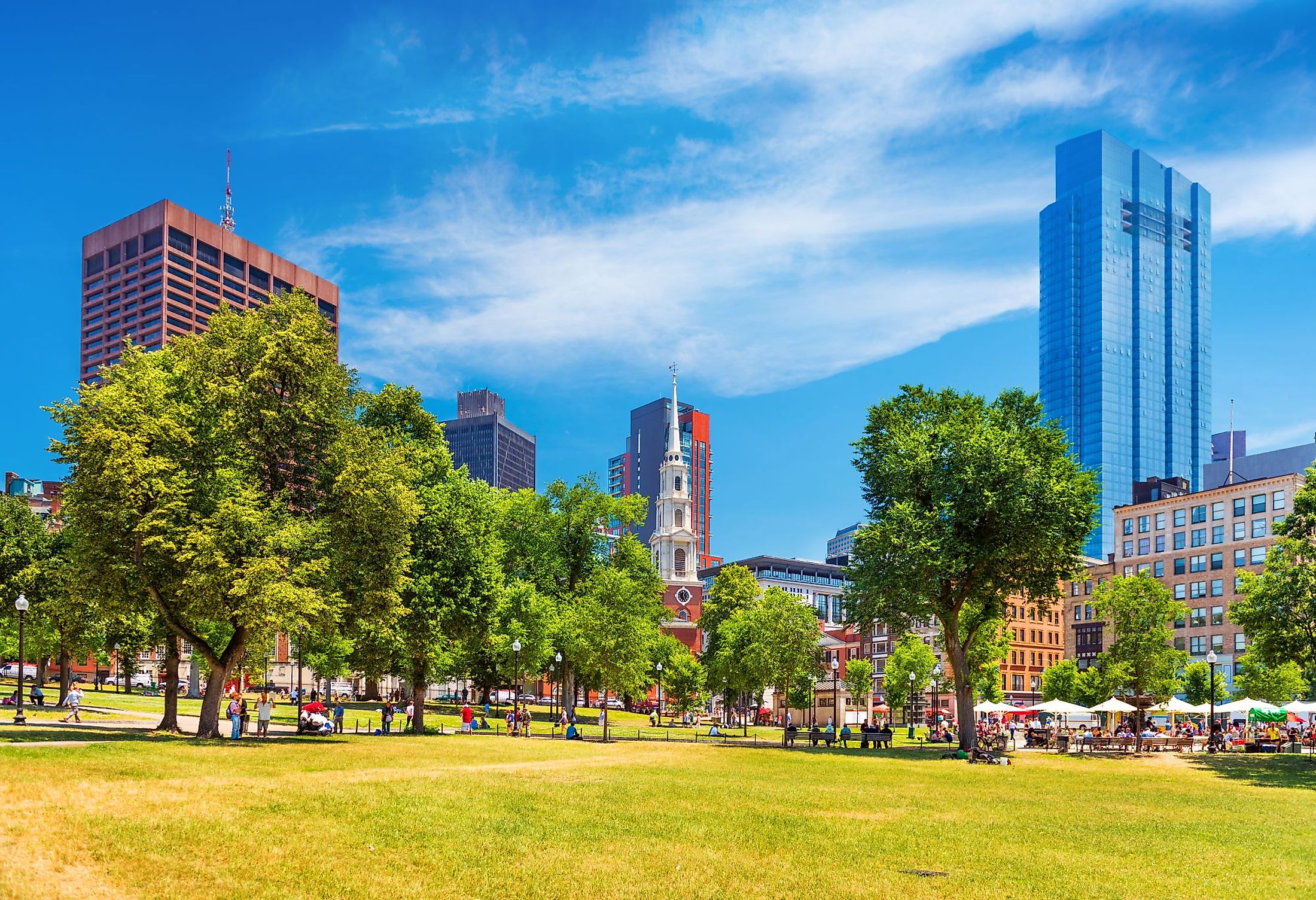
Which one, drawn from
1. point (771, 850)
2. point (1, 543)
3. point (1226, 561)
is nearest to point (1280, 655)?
point (771, 850)

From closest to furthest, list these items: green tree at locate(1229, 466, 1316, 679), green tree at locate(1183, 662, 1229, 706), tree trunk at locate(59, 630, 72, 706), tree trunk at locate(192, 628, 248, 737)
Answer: tree trunk at locate(192, 628, 248, 737), green tree at locate(1229, 466, 1316, 679), tree trunk at locate(59, 630, 72, 706), green tree at locate(1183, 662, 1229, 706)

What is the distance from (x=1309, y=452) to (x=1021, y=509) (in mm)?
98081

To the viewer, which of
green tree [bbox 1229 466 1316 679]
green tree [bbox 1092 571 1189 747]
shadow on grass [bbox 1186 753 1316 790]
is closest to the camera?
shadow on grass [bbox 1186 753 1316 790]

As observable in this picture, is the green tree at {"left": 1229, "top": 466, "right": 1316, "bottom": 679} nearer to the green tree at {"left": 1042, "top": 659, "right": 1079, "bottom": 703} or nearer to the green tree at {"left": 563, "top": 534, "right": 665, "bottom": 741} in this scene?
the green tree at {"left": 563, "top": 534, "right": 665, "bottom": 741}

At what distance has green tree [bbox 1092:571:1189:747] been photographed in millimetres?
81125

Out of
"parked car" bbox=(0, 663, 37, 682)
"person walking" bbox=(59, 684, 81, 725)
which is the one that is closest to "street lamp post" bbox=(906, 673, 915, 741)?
"person walking" bbox=(59, 684, 81, 725)

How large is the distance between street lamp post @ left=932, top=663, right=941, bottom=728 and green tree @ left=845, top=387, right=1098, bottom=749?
1897 centimetres

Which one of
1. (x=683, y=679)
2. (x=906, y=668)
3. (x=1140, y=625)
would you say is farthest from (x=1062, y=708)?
(x=906, y=668)

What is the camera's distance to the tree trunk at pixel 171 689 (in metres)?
45.3

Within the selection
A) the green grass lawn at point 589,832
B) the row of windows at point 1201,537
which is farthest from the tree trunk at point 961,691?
the row of windows at point 1201,537

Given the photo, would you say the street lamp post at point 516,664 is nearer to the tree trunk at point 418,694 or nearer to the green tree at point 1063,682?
the tree trunk at point 418,694

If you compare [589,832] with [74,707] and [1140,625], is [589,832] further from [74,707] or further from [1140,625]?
[1140,625]

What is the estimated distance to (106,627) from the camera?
7138 centimetres

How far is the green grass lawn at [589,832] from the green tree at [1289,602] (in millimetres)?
14108
